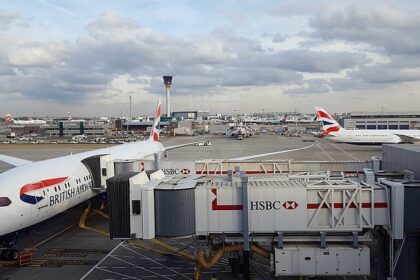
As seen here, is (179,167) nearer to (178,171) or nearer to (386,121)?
(178,171)

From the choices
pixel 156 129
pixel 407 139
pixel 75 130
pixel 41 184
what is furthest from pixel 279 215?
pixel 75 130

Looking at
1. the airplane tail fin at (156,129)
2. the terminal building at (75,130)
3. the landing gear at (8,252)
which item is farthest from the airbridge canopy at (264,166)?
the terminal building at (75,130)

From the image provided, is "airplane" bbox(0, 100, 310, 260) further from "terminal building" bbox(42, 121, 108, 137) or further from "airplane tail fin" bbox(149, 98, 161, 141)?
"terminal building" bbox(42, 121, 108, 137)

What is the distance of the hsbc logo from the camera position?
14.7 metres

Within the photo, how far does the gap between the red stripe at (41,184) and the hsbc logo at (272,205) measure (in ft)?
41.4

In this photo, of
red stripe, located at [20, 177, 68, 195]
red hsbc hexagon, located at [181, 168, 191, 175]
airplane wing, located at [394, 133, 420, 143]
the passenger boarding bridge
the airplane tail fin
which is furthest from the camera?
airplane wing, located at [394, 133, 420, 143]

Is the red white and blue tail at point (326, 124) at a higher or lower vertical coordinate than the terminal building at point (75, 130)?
higher

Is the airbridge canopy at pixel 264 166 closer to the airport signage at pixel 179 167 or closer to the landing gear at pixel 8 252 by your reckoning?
the airport signage at pixel 179 167

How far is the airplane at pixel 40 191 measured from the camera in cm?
1956

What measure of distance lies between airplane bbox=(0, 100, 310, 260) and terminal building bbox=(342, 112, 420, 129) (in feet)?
418

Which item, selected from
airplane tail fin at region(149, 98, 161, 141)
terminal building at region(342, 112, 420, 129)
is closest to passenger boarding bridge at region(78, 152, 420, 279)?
airplane tail fin at region(149, 98, 161, 141)

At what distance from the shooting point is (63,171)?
2511 centimetres

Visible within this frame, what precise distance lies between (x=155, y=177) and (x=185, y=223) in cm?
390

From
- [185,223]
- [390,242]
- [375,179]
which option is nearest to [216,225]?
[185,223]
